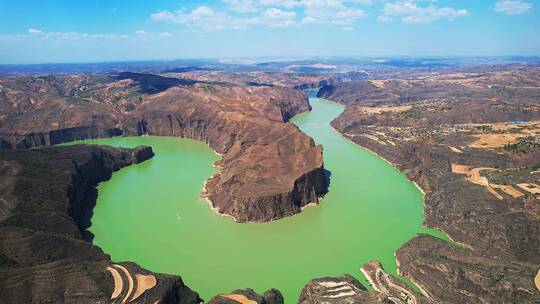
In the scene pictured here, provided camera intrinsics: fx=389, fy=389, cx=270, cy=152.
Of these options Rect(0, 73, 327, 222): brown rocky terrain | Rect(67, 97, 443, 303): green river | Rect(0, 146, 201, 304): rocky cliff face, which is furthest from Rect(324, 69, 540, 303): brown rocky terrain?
Rect(0, 146, 201, 304): rocky cliff face

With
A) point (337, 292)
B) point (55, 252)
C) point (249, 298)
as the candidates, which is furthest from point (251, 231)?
point (55, 252)

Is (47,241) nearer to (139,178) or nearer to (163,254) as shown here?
(163,254)

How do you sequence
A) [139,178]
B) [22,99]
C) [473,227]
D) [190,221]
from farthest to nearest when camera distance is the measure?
[22,99]
[139,178]
[190,221]
[473,227]

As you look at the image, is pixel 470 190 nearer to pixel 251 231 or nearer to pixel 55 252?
pixel 251 231

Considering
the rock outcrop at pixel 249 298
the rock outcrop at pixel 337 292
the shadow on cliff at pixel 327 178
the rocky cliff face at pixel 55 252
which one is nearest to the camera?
the rocky cliff face at pixel 55 252

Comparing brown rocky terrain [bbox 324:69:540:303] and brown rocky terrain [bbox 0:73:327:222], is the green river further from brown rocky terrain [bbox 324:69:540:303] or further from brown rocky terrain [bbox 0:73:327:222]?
brown rocky terrain [bbox 324:69:540:303]

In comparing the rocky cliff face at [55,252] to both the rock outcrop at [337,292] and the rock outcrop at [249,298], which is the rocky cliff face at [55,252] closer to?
the rock outcrop at [249,298]

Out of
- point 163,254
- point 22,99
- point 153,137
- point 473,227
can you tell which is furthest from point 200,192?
point 22,99

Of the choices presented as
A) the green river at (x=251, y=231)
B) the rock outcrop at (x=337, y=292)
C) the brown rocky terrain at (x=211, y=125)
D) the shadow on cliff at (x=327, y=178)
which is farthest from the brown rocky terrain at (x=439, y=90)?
the rock outcrop at (x=337, y=292)
